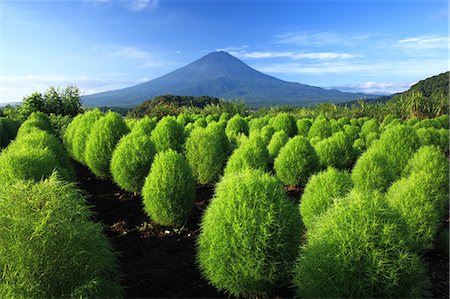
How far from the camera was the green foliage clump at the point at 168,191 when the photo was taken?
695 centimetres

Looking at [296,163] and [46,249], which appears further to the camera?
[296,163]

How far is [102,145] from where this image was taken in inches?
451

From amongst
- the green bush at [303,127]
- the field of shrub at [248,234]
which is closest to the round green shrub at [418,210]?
the field of shrub at [248,234]

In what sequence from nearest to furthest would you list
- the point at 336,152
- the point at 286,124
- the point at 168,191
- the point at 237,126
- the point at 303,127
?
the point at 168,191 < the point at 336,152 < the point at 303,127 < the point at 286,124 < the point at 237,126

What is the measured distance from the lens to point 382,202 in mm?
3650

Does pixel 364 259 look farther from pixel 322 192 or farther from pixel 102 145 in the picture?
pixel 102 145

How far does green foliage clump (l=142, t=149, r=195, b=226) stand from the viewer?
22.8 ft

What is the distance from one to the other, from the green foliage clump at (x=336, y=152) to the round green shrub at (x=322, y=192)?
515 cm

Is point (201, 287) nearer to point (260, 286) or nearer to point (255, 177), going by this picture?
point (260, 286)

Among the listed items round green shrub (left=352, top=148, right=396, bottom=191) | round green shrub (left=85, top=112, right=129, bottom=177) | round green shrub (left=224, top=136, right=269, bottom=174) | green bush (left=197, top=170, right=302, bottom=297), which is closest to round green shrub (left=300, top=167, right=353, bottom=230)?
round green shrub (left=352, top=148, right=396, bottom=191)

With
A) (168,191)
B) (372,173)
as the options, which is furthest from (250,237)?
(372,173)

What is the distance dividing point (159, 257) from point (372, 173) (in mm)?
4555

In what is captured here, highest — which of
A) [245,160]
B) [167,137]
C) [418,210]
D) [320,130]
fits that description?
[167,137]

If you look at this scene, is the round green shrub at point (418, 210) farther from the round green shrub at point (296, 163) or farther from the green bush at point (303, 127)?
the green bush at point (303, 127)
